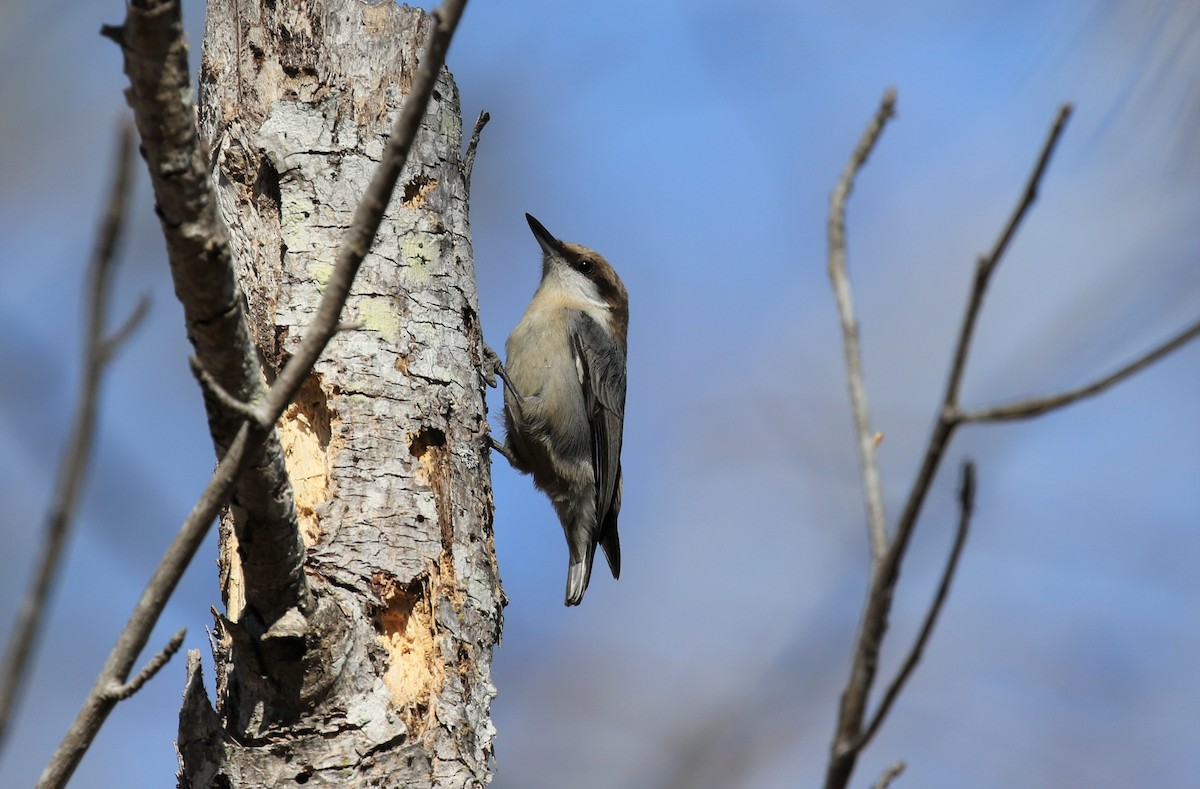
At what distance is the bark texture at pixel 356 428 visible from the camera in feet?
7.83

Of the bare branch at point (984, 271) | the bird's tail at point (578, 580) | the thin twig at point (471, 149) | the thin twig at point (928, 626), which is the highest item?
the thin twig at point (471, 149)

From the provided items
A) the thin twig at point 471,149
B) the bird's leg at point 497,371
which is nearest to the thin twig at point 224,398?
the thin twig at point 471,149

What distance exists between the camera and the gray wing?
468 centimetres

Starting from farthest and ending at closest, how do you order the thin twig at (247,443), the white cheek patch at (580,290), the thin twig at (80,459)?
the white cheek patch at (580,290) < the thin twig at (247,443) < the thin twig at (80,459)

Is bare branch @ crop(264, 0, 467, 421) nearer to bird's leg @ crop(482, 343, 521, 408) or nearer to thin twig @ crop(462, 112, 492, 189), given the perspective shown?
thin twig @ crop(462, 112, 492, 189)

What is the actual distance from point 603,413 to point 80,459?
390 cm

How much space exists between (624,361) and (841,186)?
3862mm

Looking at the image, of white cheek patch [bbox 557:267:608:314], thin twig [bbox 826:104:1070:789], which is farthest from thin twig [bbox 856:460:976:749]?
white cheek patch [bbox 557:267:608:314]

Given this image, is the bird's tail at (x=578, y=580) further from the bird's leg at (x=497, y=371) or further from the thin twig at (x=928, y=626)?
the thin twig at (x=928, y=626)

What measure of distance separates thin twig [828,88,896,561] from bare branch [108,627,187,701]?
869 mm

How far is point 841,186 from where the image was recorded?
1.40 m

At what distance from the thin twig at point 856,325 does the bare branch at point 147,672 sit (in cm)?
87

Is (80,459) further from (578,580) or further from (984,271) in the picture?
(578,580)

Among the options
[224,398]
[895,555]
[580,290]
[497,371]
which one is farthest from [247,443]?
[580,290]
